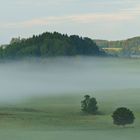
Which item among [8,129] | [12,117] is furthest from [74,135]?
[12,117]

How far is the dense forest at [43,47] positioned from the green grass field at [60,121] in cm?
8439

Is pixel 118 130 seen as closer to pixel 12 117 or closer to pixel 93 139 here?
pixel 93 139

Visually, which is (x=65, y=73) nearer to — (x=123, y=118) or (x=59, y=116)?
(x=59, y=116)

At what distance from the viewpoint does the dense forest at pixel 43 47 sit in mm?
169125

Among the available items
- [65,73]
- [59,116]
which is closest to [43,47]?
[65,73]

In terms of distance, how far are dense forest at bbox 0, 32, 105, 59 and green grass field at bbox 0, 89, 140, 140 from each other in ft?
277

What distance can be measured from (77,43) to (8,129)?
142 m

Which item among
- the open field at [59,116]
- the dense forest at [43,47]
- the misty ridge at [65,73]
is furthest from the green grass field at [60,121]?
the dense forest at [43,47]

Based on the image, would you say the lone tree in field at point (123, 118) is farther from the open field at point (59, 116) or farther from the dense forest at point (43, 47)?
the dense forest at point (43, 47)

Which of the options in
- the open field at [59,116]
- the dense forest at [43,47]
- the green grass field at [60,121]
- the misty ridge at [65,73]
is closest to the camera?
the green grass field at [60,121]

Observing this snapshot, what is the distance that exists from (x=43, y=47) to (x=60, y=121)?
117m

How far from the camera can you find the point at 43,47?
17312cm

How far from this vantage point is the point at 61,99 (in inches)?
3314

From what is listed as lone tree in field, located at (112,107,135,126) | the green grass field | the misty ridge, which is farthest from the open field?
the misty ridge
